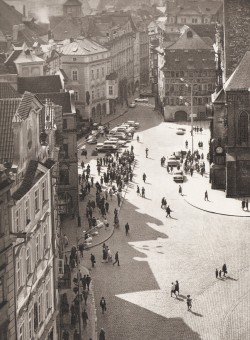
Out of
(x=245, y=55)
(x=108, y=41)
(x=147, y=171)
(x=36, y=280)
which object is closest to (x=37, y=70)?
(x=147, y=171)

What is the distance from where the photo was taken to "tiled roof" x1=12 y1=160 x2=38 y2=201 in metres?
32.3

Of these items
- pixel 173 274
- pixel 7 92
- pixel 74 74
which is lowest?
pixel 173 274

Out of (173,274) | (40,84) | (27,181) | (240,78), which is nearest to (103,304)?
(173,274)

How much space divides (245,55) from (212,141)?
921 cm

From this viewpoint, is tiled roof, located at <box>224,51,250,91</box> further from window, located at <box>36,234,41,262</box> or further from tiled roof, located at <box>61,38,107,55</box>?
window, located at <box>36,234,41,262</box>

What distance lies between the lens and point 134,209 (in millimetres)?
70562

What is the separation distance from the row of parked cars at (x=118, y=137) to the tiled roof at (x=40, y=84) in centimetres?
2624

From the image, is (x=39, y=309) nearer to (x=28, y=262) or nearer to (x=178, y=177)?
(x=28, y=262)

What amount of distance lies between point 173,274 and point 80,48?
67738 mm

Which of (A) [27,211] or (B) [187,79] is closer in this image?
(A) [27,211]

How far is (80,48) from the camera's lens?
11569cm

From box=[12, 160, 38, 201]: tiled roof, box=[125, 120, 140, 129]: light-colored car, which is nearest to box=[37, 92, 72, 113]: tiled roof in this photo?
box=[12, 160, 38, 201]: tiled roof

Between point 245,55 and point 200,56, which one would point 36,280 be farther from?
point 200,56

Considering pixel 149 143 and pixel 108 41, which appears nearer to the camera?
pixel 149 143
